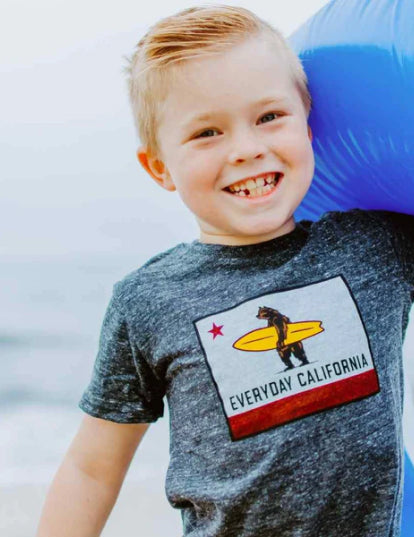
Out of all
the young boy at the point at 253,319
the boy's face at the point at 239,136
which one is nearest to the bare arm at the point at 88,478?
the young boy at the point at 253,319

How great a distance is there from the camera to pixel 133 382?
1241 millimetres

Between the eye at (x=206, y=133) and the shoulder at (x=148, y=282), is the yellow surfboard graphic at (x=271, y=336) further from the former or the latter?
the eye at (x=206, y=133)

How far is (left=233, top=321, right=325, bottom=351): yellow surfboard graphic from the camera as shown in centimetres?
113

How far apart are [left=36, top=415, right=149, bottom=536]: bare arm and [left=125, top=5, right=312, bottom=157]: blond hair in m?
0.43

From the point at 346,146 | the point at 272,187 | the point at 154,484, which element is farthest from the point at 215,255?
the point at 154,484

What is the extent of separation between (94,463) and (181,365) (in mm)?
258

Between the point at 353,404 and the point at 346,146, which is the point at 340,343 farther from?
the point at 346,146

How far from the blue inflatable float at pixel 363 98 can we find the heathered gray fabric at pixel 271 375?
62mm

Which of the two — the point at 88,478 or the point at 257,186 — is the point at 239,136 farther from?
the point at 88,478

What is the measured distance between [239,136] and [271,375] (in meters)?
0.32

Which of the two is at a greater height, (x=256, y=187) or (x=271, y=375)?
(x=256, y=187)

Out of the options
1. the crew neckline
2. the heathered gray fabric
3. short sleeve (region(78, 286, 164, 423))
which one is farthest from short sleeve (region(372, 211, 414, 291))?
short sleeve (region(78, 286, 164, 423))

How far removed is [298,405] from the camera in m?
1.10

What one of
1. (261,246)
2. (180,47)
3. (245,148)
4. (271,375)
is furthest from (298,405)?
(180,47)
